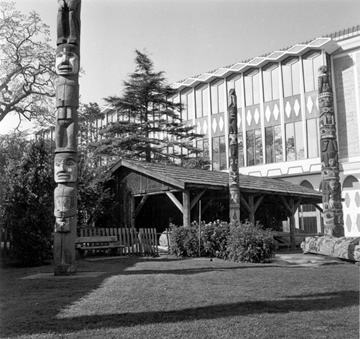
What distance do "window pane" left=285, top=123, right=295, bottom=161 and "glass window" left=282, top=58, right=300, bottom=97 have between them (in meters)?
2.62

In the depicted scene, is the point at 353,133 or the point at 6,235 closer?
the point at 6,235

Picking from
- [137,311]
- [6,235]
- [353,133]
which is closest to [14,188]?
[6,235]

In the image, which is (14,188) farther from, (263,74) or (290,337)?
(263,74)

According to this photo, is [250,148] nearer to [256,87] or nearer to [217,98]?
[256,87]

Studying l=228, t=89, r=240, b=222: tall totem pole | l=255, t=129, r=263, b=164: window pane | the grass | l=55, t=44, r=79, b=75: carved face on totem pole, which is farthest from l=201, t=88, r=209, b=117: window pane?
the grass

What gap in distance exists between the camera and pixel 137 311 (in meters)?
6.36

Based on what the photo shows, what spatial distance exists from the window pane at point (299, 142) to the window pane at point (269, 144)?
2134 millimetres

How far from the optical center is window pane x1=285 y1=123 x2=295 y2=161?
110 ft

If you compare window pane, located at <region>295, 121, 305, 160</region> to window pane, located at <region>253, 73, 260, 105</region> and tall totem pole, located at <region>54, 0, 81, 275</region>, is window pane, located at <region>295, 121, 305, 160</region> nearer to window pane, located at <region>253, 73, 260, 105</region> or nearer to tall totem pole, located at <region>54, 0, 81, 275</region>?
window pane, located at <region>253, 73, 260, 105</region>

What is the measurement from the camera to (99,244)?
17.2 metres

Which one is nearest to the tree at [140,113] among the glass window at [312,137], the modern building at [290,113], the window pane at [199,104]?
the modern building at [290,113]

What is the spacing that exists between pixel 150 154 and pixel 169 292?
24508mm

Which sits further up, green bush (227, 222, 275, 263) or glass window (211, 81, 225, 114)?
glass window (211, 81, 225, 114)

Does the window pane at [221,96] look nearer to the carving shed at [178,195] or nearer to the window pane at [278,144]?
the window pane at [278,144]
